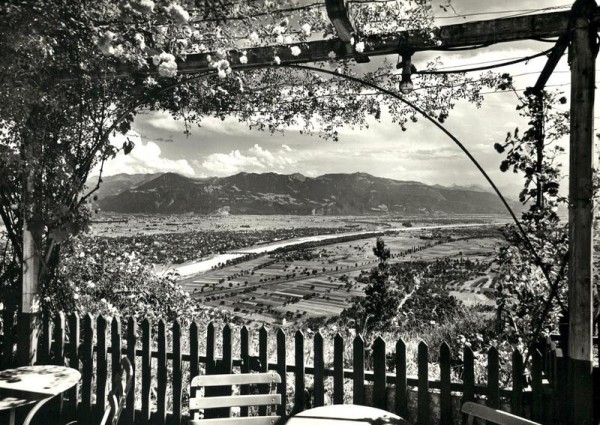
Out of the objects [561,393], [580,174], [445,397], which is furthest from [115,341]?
[580,174]

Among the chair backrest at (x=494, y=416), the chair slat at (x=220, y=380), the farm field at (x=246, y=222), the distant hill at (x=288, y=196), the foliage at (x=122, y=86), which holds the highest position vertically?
the foliage at (x=122, y=86)

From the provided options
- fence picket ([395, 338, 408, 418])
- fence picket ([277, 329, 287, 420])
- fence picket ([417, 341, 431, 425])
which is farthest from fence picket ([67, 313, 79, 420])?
fence picket ([417, 341, 431, 425])

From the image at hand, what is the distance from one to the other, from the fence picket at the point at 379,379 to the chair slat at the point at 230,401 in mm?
829

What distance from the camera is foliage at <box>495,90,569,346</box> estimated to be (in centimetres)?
346

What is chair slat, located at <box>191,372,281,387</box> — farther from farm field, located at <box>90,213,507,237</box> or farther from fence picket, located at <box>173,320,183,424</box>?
farm field, located at <box>90,213,507,237</box>

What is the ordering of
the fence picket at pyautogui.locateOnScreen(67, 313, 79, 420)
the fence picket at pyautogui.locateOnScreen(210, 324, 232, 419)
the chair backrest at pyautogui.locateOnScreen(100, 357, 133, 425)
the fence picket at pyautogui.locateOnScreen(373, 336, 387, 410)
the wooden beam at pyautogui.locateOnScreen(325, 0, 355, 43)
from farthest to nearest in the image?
the fence picket at pyautogui.locateOnScreen(67, 313, 79, 420) → the fence picket at pyautogui.locateOnScreen(210, 324, 232, 419) → the fence picket at pyautogui.locateOnScreen(373, 336, 387, 410) → the wooden beam at pyautogui.locateOnScreen(325, 0, 355, 43) → the chair backrest at pyautogui.locateOnScreen(100, 357, 133, 425)

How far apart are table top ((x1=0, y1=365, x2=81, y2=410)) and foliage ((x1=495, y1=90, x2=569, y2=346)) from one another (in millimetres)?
3521

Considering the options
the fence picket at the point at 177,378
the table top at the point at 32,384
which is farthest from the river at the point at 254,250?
the table top at the point at 32,384

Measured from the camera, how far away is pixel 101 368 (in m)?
3.76

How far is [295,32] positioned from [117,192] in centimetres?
489

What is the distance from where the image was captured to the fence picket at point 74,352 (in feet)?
12.6

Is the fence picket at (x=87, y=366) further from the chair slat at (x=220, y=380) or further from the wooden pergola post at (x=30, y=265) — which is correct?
the chair slat at (x=220, y=380)

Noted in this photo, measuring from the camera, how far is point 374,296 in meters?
5.68

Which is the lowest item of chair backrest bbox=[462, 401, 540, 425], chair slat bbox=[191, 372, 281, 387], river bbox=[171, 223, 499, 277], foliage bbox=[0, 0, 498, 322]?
chair slat bbox=[191, 372, 281, 387]
